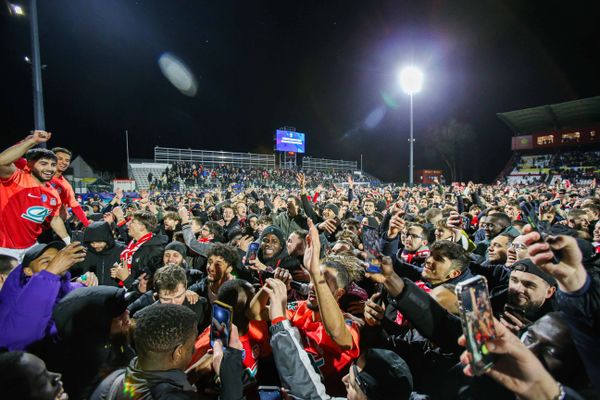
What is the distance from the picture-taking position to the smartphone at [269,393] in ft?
7.15

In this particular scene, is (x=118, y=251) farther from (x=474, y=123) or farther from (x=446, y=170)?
(x=446, y=170)

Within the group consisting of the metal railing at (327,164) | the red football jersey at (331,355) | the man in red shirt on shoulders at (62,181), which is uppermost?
the metal railing at (327,164)

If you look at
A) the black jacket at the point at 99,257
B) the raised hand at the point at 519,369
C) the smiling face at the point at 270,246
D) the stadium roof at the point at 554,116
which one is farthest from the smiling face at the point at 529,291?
the stadium roof at the point at 554,116

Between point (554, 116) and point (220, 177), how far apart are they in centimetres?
4194

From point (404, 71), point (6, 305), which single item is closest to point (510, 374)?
point (6, 305)

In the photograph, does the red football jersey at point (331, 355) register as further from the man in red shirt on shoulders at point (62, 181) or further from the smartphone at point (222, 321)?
the man in red shirt on shoulders at point (62, 181)

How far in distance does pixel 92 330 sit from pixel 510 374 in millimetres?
2507

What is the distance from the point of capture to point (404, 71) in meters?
18.9

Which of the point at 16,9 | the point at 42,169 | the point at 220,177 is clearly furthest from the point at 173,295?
the point at 220,177

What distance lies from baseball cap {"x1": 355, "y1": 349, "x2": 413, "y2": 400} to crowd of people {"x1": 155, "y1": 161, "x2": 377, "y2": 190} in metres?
28.2

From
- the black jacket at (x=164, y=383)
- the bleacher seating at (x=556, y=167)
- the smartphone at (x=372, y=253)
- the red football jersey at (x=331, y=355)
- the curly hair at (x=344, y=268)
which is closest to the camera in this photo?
the black jacket at (x=164, y=383)

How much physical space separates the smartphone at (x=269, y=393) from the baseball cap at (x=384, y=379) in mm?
713

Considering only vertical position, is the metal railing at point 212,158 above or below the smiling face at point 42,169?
above

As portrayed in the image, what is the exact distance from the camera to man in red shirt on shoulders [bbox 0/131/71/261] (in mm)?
3707
